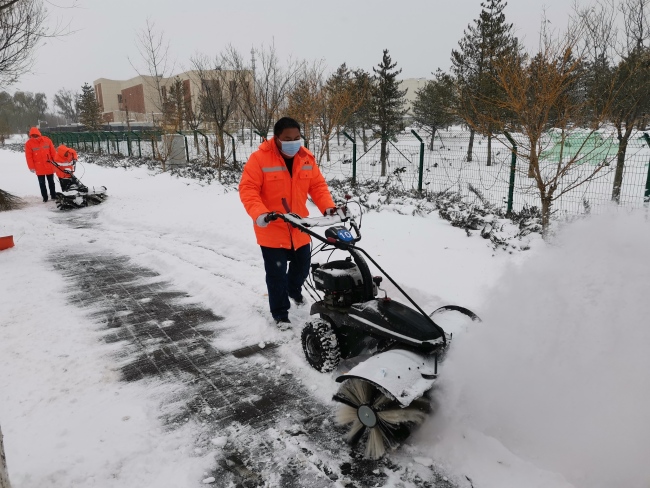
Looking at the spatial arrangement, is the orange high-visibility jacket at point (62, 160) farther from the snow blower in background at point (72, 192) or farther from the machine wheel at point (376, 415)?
the machine wheel at point (376, 415)

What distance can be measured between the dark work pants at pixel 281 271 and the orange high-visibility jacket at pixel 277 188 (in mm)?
110

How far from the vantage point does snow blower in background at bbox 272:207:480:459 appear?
2.52 meters

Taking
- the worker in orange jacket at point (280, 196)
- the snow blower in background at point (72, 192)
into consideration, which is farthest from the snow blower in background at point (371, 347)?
the snow blower in background at point (72, 192)

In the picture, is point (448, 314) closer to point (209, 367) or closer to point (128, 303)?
point (209, 367)

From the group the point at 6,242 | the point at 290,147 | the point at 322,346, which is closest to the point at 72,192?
the point at 6,242

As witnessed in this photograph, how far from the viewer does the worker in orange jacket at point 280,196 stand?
384 centimetres

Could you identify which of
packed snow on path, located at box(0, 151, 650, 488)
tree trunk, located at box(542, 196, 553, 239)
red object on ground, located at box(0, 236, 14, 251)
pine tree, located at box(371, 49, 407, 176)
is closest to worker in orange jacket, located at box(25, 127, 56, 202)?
red object on ground, located at box(0, 236, 14, 251)

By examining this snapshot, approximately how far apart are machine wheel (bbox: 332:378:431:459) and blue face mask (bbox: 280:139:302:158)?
80.3 inches

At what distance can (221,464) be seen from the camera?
259cm

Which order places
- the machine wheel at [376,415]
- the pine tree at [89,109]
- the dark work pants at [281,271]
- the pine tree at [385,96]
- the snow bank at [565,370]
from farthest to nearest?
the pine tree at [89,109]
the pine tree at [385,96]
the dark work pants at [281,271]
the machine wheel at [376,415]
the snow bank at [565,370]

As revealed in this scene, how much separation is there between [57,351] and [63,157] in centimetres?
979

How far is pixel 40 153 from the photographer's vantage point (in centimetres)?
1183

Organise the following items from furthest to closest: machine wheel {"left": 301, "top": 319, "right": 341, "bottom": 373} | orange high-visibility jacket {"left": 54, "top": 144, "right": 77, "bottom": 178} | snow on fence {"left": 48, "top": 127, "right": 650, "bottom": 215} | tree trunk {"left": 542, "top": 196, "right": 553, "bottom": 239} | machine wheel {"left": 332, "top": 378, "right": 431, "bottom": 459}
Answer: orange high-visibility jacket {"left": 54, "top": 144, "right": 77, "bottom": 178} < snow on fence {"left": 48, "top": 127, "right": 650, "bottom": 215} < tree trunk {"left": 542, "top": 196, "right": 553, "bottom": 239} < machine wheel {"left": 301, "top": 319, "right": 341, "bottom": 373} < machine wheel {"left": 332, "top": 378, "right": 431, "bottom": 459}

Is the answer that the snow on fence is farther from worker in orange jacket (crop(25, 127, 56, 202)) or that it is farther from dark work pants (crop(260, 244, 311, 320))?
worker in orange jacket (crop(25, 127, 56, 202))
